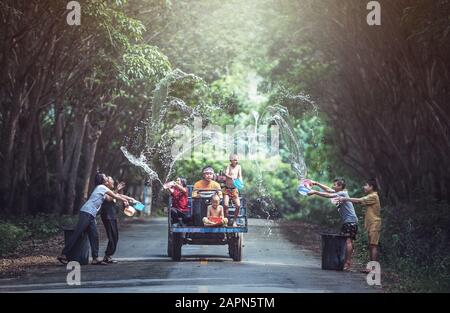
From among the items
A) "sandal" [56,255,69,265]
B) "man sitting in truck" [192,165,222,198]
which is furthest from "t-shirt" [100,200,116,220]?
"man sitting in truck" [192,165,222,198]

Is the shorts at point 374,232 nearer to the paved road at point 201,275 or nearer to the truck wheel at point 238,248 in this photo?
the paved road at point 201,275

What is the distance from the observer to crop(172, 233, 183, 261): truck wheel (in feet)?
71.1

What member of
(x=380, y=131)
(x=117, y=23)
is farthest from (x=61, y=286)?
(x=380, y=131)

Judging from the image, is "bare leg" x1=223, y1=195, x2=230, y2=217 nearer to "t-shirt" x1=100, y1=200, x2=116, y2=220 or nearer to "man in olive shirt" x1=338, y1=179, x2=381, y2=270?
"t-shirt" x1=100, y1=200, x2=116, y2=220

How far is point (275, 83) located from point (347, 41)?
1115cm

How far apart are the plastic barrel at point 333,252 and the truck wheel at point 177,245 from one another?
3193 mm

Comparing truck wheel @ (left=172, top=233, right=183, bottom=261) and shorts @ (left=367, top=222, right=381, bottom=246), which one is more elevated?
shorts @ (left=367, top=222, right=381, bottom=246)

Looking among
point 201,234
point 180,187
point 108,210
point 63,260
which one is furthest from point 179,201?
point 63,260

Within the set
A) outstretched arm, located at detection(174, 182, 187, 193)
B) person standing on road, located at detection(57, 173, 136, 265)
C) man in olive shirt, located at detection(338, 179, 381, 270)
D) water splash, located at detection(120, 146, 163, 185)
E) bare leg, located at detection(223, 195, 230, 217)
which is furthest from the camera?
water splash, located at detection(120, 146, 163, 185)

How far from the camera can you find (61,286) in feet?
54.4

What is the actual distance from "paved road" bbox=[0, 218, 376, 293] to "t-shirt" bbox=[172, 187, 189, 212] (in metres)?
1.12

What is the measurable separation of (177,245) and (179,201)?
933mm

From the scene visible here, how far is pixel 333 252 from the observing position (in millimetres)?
20109
